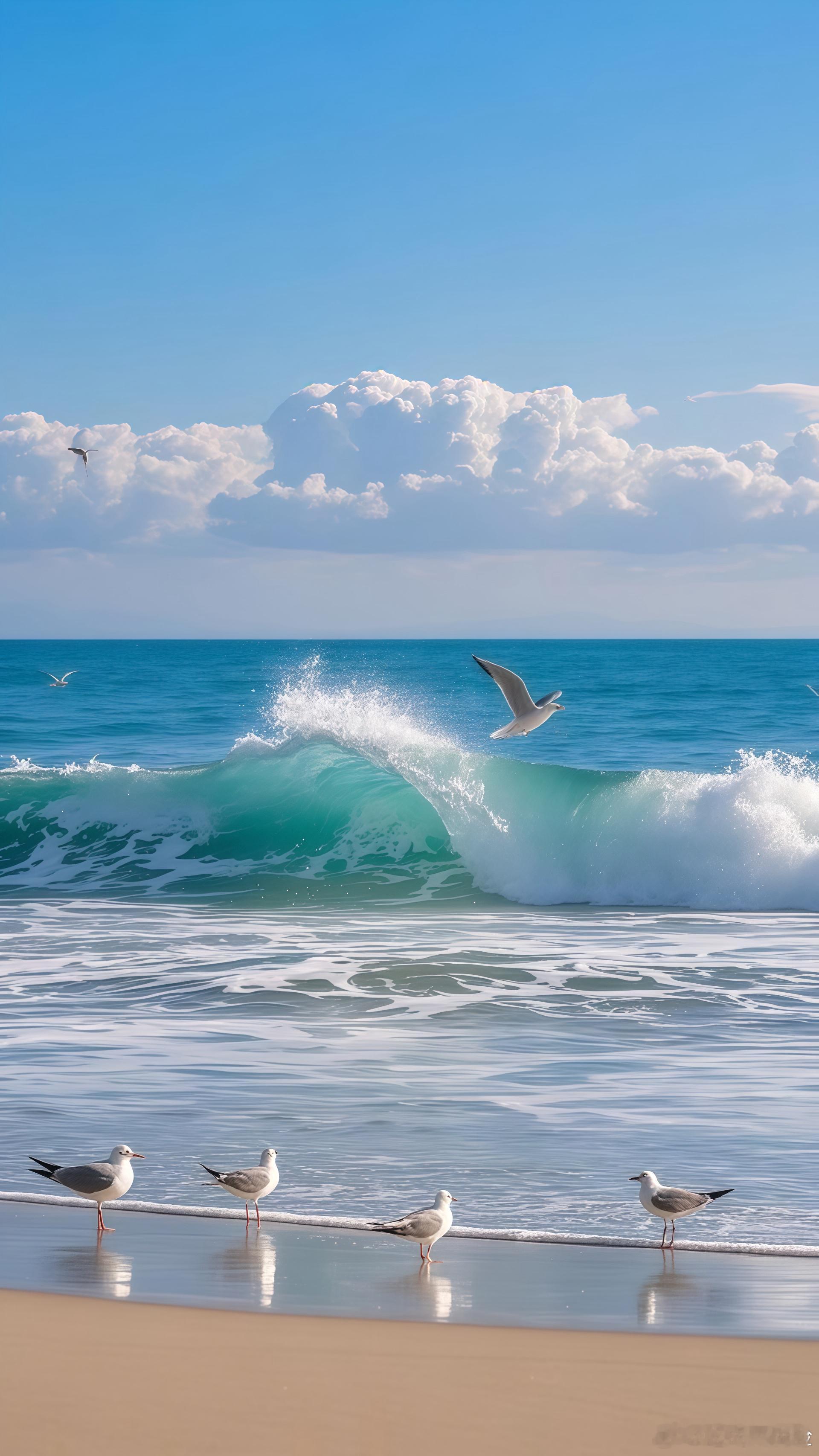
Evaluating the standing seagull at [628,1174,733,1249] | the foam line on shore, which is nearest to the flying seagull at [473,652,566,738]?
the foam line on shore

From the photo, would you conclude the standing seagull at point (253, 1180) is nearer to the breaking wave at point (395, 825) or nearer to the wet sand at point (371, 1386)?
the wet sand at point (371, 1386)

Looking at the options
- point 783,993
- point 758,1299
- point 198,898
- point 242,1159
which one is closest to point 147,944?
point 198,898

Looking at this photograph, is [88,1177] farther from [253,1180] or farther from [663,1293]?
[663,1293]

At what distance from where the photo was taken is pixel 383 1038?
9641 millimetres

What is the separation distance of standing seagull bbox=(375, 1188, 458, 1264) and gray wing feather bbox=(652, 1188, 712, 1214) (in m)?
0.84

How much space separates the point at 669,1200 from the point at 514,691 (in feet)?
26.6

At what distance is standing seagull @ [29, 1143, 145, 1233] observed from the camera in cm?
565

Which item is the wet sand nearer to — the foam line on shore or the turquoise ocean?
the foam line on shore

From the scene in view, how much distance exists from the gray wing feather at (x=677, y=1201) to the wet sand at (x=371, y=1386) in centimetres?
94

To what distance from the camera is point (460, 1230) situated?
18.7 feet

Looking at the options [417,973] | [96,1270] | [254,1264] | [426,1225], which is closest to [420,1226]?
[426,1225]

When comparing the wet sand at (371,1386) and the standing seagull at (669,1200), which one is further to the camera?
the standing seagull at (669,1200)

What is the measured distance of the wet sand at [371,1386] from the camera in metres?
3.82

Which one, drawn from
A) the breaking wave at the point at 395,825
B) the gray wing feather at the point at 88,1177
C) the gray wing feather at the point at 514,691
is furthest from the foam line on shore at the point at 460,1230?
the breaking wave at the point at 395,825
